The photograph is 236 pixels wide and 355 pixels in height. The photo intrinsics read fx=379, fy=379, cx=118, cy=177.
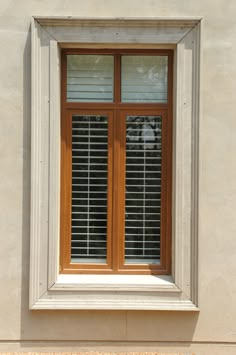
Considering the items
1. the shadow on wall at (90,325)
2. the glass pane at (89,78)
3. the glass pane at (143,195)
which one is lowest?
the shadow on wall at (90,325)

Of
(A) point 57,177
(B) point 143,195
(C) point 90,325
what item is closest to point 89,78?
(A) point 57,177

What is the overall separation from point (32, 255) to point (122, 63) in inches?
90.0

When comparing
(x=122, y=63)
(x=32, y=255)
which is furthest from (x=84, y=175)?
(x=122, y=63)

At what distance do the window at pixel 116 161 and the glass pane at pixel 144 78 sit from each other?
0.04 feet

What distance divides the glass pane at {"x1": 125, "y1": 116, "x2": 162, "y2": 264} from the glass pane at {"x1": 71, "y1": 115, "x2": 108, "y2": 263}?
27cm

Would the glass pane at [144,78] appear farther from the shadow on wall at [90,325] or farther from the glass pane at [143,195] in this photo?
the shadow on wall at [90,325]

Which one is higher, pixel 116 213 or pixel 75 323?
pixel 116 213

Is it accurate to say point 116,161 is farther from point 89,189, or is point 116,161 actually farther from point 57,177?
point 57,177

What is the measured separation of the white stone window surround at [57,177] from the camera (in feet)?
12.8
